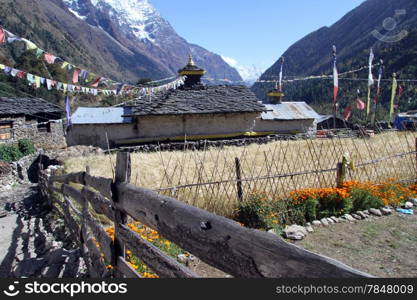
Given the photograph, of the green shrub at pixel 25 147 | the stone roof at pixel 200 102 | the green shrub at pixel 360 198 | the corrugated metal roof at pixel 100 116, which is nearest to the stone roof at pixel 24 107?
the green shrub at pixel 25 147

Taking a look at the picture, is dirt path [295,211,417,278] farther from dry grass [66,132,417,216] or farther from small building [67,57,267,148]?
small building [67,57,267,148]

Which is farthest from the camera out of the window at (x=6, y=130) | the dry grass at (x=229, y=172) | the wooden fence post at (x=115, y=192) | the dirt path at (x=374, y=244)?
the window at (x=6, y=130)

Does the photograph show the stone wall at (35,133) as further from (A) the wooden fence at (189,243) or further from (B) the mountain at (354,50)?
(A) the wooden fence at (189,243)

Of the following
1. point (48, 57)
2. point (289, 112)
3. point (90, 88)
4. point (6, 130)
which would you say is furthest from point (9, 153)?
point (289, 112)

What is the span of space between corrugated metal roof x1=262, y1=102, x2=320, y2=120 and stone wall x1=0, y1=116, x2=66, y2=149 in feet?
53.5

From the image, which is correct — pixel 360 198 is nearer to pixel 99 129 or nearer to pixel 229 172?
pixel 229 172

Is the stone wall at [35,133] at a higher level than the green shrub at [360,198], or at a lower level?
higher

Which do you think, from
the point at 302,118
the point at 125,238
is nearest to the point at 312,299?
the point at 125,238

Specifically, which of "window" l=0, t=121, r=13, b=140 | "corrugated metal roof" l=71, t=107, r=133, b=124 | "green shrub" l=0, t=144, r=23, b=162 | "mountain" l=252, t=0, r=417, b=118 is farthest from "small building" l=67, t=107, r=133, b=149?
"mountain" l=252, t=0, r=417, b=118

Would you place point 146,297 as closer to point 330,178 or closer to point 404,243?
point 404,243

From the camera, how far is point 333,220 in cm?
737

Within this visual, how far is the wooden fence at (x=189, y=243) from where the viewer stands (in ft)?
4.41

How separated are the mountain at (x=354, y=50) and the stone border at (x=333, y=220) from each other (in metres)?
22.8

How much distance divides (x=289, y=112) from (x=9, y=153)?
1856 centimetres
